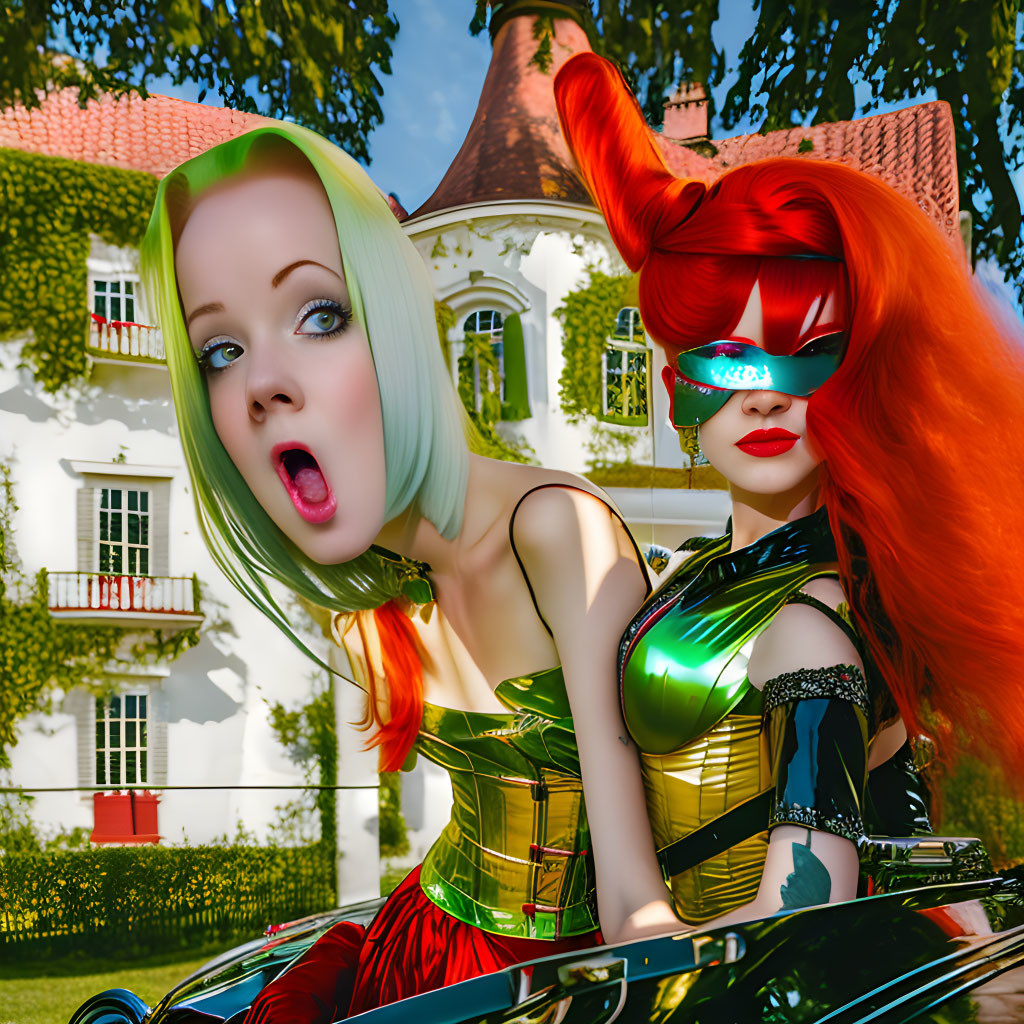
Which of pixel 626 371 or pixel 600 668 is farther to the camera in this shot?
pixel 626 371

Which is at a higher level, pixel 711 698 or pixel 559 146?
pixel 559 146

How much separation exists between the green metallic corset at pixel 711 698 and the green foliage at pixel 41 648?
80 centimetres

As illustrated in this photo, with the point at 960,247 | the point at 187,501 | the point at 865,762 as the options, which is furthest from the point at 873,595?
the point at 187,501

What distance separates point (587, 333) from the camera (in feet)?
4.57

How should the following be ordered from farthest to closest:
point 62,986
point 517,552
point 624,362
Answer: point 62,986 → point 624,362 → point 517,552

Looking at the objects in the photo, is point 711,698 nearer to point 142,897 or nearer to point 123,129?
point 142,897

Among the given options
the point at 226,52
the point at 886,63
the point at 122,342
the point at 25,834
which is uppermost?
the point at 226,52

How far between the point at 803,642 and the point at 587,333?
0.58 m

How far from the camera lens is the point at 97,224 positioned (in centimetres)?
153

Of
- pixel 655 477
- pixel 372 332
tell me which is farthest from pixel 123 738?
pixel 655 477

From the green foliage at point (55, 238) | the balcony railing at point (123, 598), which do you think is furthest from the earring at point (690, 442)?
the green foliage at point (55, 238)

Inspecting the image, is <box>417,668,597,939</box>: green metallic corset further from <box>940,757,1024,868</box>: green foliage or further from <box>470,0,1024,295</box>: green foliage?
<box>470,0,1024,295</box>: green foliage

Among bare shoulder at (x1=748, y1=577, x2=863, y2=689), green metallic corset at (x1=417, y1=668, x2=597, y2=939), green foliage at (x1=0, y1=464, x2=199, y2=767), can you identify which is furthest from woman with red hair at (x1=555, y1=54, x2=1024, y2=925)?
green foliage at (x1=0, y1=464, x2=199, y2=767)

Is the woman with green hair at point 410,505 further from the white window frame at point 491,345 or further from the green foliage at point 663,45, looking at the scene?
the green foliage at point 663,45
